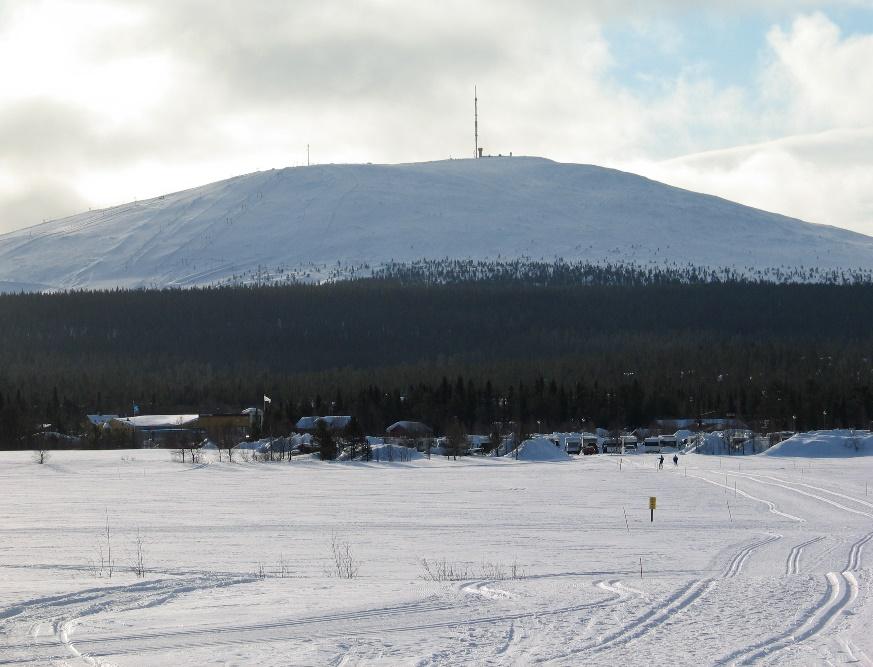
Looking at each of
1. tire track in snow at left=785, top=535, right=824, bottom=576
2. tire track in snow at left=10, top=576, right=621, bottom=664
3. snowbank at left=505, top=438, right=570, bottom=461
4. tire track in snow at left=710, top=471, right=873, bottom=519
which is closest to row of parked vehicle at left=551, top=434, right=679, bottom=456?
snowbank at left=505, top=438, right=570, bottom=461

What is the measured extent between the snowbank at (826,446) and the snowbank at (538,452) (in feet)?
57.8

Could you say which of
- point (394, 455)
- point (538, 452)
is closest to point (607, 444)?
point (538, 452)

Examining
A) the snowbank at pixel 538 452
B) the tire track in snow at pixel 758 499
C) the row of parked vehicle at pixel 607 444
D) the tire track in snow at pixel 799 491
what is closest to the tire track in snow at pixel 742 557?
the tire track in snow at pixel 758 499

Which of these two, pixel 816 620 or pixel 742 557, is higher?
pixel 816 620

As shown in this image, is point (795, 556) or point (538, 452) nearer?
point (795, 556)

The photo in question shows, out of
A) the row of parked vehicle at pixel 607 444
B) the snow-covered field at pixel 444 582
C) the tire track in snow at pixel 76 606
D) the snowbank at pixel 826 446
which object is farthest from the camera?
the row of parked vehicle at pixel 607 444

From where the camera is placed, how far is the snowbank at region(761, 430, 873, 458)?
3492 inches

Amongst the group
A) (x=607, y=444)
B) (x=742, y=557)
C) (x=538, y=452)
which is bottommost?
(x=607, y=444)

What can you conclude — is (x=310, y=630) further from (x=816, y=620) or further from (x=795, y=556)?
(x=795, y=556)

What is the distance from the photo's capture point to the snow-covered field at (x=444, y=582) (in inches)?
539

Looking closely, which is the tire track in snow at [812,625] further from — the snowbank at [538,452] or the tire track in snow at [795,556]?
the snowbank at [538,452]

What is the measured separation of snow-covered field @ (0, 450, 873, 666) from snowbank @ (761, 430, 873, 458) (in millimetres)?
44561

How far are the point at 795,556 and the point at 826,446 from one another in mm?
71084

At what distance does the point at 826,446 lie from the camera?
90.2m
